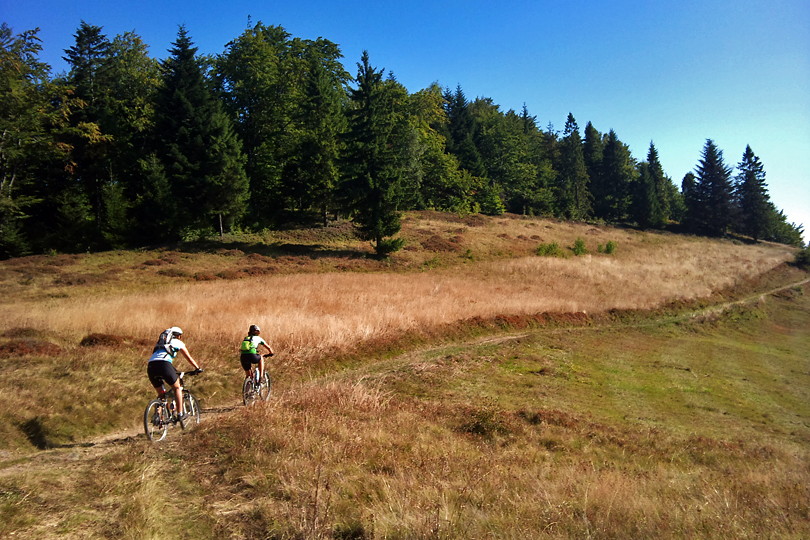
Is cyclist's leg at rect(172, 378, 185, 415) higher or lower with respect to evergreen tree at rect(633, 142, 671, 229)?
lower

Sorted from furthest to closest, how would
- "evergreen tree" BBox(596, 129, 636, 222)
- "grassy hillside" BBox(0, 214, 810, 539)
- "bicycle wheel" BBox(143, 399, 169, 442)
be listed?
"evergreen tree" BBox(596, 129, 636, 222) → "bicycle wheel" BBox(143, 399, 169, 442) → "grassy hillside" BBox(0, 214, 810, 539)

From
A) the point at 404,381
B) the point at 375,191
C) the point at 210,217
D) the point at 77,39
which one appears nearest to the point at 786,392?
the point at 404,381

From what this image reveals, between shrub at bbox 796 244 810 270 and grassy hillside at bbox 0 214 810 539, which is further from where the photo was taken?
shrub at bbox 796 244 810 270

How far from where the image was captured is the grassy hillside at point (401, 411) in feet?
17.3

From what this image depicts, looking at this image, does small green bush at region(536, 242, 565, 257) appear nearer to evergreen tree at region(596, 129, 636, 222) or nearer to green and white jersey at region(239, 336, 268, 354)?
green and white jersey at region(239, 336, 268, 354)

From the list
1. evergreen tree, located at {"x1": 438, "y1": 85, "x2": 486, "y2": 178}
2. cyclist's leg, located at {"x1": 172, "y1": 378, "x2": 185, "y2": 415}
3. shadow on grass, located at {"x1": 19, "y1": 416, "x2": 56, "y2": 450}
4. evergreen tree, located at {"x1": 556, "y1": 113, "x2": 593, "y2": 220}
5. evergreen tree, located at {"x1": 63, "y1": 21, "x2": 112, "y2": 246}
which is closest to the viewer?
shadow on grass, located at {"x1": 19, "y1": 416, "x2": 56, "y2": 450}

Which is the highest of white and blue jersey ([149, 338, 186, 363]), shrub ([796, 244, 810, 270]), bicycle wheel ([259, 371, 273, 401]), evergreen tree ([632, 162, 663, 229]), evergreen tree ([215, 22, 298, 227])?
evergreen tree ([215, 22, 298, 227])

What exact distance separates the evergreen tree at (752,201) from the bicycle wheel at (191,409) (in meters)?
92.6

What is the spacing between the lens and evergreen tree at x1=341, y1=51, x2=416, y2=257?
125 ft

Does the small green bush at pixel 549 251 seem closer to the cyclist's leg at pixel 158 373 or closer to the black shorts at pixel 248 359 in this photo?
the black shorts at pixel 248 359

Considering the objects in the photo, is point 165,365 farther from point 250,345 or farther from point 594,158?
point 594,158

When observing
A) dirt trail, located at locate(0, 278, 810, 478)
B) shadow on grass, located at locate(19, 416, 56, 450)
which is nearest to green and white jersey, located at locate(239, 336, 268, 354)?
dirt trail, located at locate(0, 278, 810, 478)

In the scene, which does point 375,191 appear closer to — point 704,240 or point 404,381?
point 404,381

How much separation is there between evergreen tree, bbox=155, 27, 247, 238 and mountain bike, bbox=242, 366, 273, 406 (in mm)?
30206
